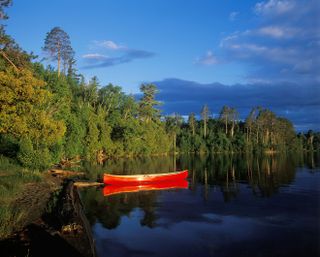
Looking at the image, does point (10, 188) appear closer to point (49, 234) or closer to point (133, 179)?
point (49, 234)

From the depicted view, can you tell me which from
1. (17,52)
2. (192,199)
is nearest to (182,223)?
(192,199)

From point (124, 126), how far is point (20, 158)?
57379 millimetres

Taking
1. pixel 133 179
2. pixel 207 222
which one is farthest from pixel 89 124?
pixel 207 222

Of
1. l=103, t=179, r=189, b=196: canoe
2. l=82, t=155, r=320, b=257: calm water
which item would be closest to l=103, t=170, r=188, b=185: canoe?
l=103, t=179, r=189, b=196: canoe

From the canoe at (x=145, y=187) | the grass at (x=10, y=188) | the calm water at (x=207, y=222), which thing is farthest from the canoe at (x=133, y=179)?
the grass at (x=10, y=188)

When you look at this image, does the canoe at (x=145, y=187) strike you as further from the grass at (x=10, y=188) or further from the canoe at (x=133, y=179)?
the grass at (x=10, y=188)

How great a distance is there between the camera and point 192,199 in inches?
1124

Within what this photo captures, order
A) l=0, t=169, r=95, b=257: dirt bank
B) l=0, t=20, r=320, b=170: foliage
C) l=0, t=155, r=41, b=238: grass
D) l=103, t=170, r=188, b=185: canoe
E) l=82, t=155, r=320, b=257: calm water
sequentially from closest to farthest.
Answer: l=0, t=169, r=95, b=257: dirt bank, l=0, t=155, r=41, b=238: grass, l=82, t=155, r=320, b=257: calm water, l=0, t=20, r=320, b=170: foliage, l=103, t=170, r=188, b=185: canoe

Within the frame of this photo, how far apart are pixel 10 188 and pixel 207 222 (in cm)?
1341

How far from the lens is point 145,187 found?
113 ft

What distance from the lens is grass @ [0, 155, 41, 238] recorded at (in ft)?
47.0

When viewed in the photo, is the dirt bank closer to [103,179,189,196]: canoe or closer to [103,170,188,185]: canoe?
[103,179,189,196]: canoe

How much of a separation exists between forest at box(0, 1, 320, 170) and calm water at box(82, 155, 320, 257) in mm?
8004

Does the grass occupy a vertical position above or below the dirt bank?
above
